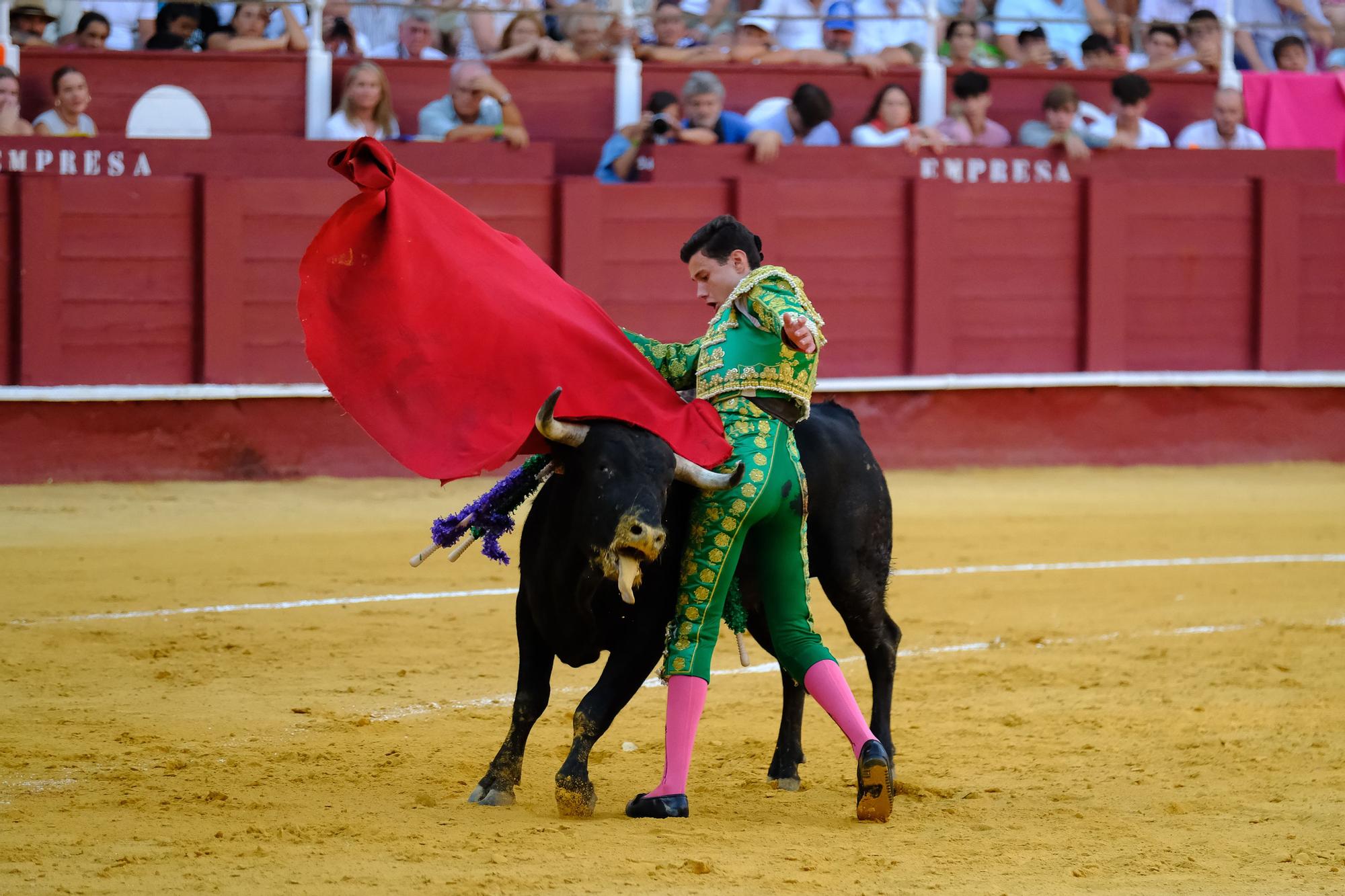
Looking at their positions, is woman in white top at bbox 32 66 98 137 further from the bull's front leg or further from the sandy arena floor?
the bull's front leg

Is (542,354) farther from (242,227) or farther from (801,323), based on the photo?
(242,227)

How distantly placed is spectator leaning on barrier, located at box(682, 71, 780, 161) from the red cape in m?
5.31

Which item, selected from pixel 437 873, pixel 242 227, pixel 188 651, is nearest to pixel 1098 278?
pixel 242 227

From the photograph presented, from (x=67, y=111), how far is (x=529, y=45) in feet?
7.46

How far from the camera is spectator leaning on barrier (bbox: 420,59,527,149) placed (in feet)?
26.9

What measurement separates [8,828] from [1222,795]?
7.69 ft

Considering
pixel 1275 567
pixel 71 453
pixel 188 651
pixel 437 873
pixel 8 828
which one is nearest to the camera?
pixel 437 873

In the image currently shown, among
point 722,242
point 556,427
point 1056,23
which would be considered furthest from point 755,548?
point 1056,23

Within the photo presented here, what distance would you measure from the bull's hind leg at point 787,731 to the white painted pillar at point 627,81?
5.41m

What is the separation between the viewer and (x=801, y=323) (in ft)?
10.3

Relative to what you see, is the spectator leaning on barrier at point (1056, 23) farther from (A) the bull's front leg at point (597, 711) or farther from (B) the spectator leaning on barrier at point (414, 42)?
(A) the bull's front leg at point (597, 711)

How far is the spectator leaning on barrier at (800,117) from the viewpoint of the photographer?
8758 mm

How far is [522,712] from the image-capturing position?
10.8ft

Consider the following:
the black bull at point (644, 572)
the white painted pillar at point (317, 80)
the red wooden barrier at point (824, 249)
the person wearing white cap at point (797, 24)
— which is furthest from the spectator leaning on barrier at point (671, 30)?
the black bull at point (644, 572)
